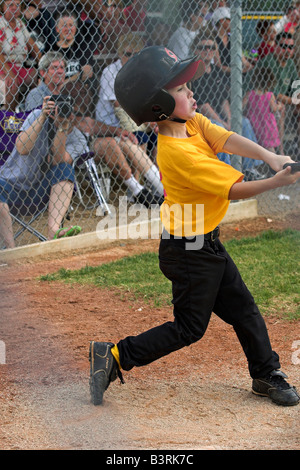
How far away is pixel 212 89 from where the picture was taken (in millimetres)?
7074

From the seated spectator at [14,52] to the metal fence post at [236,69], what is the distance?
200 centimetres

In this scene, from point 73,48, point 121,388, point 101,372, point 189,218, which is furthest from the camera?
point 73,48

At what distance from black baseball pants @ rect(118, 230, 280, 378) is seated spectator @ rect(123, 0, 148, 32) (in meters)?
4.24

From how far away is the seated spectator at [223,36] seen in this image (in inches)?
278

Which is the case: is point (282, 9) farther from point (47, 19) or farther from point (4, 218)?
point (4, 218)

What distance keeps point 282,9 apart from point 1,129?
4396 mm

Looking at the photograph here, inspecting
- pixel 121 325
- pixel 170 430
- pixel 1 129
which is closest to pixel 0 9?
pixel 1 129

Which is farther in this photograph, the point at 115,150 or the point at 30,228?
the point at 115,150

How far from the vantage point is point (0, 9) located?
19.5ft

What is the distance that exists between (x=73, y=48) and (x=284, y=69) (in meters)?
3.00

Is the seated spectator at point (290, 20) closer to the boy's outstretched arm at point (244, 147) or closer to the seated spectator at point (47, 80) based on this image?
the seated spectator at point (47, 80)

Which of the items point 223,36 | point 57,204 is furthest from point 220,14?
point 57,204

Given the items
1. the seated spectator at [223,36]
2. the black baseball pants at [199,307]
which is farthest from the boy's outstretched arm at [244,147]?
the seated spectator at [223,36]

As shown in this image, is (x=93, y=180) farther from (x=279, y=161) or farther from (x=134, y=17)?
(x=279, y=161)
